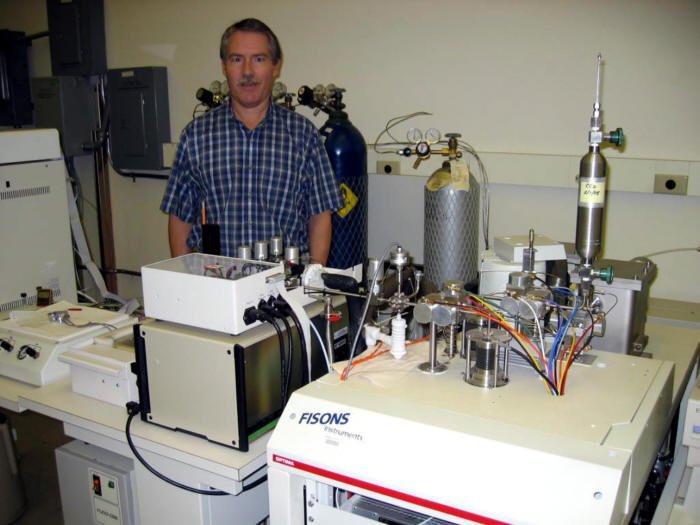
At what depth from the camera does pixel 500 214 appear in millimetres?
2898

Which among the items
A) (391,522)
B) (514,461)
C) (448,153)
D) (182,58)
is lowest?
(391,522)

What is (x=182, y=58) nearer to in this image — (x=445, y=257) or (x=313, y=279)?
(x=445, y=257)

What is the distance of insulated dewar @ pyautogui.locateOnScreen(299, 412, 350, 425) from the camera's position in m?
1.14

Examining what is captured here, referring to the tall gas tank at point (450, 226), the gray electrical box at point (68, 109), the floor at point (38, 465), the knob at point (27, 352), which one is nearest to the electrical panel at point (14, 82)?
the gray electrical box at point (68, 109)

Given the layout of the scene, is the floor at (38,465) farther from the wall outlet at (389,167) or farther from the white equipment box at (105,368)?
the wall outlet at (389,167)

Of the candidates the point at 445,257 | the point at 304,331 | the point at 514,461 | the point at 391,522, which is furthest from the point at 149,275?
the point at 445,257

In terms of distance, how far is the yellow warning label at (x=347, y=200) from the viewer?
9.31ft

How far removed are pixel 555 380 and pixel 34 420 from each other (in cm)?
288

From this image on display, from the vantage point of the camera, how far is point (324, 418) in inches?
45.8

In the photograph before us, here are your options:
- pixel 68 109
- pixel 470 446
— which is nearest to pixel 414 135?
pixel 470 446

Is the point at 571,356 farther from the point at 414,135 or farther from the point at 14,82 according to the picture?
the point at 14,82

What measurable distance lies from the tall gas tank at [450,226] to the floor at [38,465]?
1.74m

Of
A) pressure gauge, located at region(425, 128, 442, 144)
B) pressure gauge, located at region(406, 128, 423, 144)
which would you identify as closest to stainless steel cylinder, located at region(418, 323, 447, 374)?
pressure gauge, located at region(425, 128, 442, 144)

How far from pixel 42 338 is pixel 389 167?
5.97 feet
